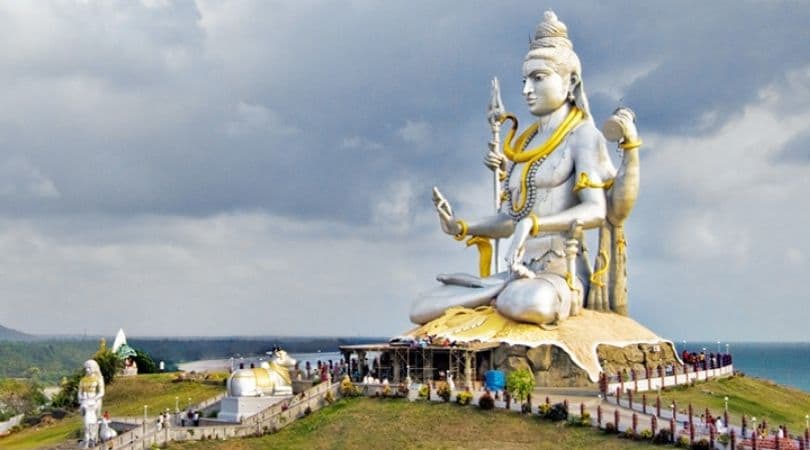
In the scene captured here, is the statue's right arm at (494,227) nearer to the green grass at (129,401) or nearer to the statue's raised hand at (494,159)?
the statue's raised hand at (494,159)

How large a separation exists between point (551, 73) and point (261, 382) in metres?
14.3

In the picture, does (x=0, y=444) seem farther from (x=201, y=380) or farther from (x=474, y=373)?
(x=474, y=373)

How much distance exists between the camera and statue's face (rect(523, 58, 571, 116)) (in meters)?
35.9

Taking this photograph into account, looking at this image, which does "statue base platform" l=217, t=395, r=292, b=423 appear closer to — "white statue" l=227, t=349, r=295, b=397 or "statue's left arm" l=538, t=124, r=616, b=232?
"white statue" l=227, t=349, r=295, b=397

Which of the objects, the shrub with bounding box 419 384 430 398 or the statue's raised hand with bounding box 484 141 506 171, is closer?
the shrub with bounding box 419 384 430 398

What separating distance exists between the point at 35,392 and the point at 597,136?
88.7 ft

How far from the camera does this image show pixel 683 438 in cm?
2308

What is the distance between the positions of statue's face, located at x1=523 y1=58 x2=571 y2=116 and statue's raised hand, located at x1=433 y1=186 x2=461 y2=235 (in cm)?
519

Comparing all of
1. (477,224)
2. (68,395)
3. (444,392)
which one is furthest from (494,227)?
(68,395)

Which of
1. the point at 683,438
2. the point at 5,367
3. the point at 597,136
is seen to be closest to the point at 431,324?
the point at 597,136

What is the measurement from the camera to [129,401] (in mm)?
A: 38250

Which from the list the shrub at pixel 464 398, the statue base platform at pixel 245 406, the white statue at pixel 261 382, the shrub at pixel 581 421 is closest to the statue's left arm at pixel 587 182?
the shrub at pixel 464 398

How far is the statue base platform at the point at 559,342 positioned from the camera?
31703 mm

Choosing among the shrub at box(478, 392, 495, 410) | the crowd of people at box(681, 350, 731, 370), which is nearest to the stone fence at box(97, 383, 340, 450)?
the shrub at box(478, 392, 495, 410)
